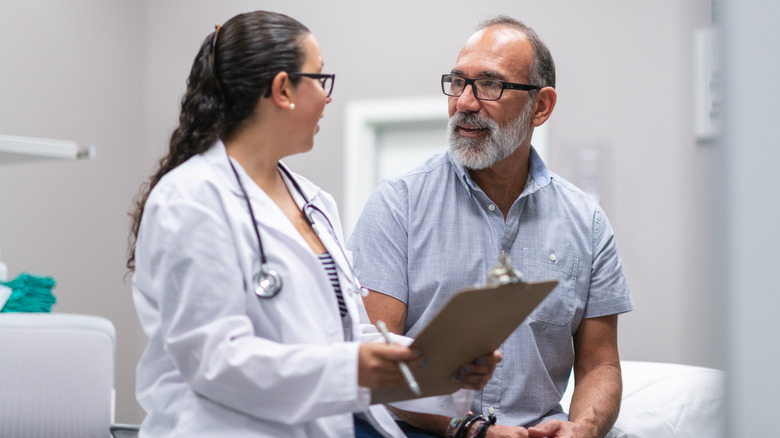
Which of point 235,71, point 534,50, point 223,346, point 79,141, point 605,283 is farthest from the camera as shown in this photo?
point 79,141

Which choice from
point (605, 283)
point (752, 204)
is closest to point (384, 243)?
point (605, 283)

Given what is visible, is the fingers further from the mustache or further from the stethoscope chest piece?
the mustache

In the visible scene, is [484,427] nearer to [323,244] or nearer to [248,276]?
[323,244]

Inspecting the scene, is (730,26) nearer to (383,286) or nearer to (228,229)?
(228,229)

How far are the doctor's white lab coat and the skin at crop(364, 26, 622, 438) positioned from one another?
0.47 m

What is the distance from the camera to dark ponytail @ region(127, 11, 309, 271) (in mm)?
1211

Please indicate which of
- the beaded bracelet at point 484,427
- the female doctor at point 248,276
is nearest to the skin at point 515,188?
the beaded bracelet at point 484,427

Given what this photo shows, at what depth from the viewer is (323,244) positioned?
1327 mm

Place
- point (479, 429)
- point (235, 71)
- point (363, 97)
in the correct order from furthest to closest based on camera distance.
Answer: point (363, 97)
point (479, 429)
point (235, 71)

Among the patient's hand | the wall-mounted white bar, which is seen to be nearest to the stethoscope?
the patient's hand

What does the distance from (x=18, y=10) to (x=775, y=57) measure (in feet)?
11.8

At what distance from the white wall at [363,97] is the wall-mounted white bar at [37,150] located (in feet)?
6.12

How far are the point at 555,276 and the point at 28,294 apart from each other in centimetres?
124

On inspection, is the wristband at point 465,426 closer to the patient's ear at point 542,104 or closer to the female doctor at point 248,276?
the female doctor at point 248,276
